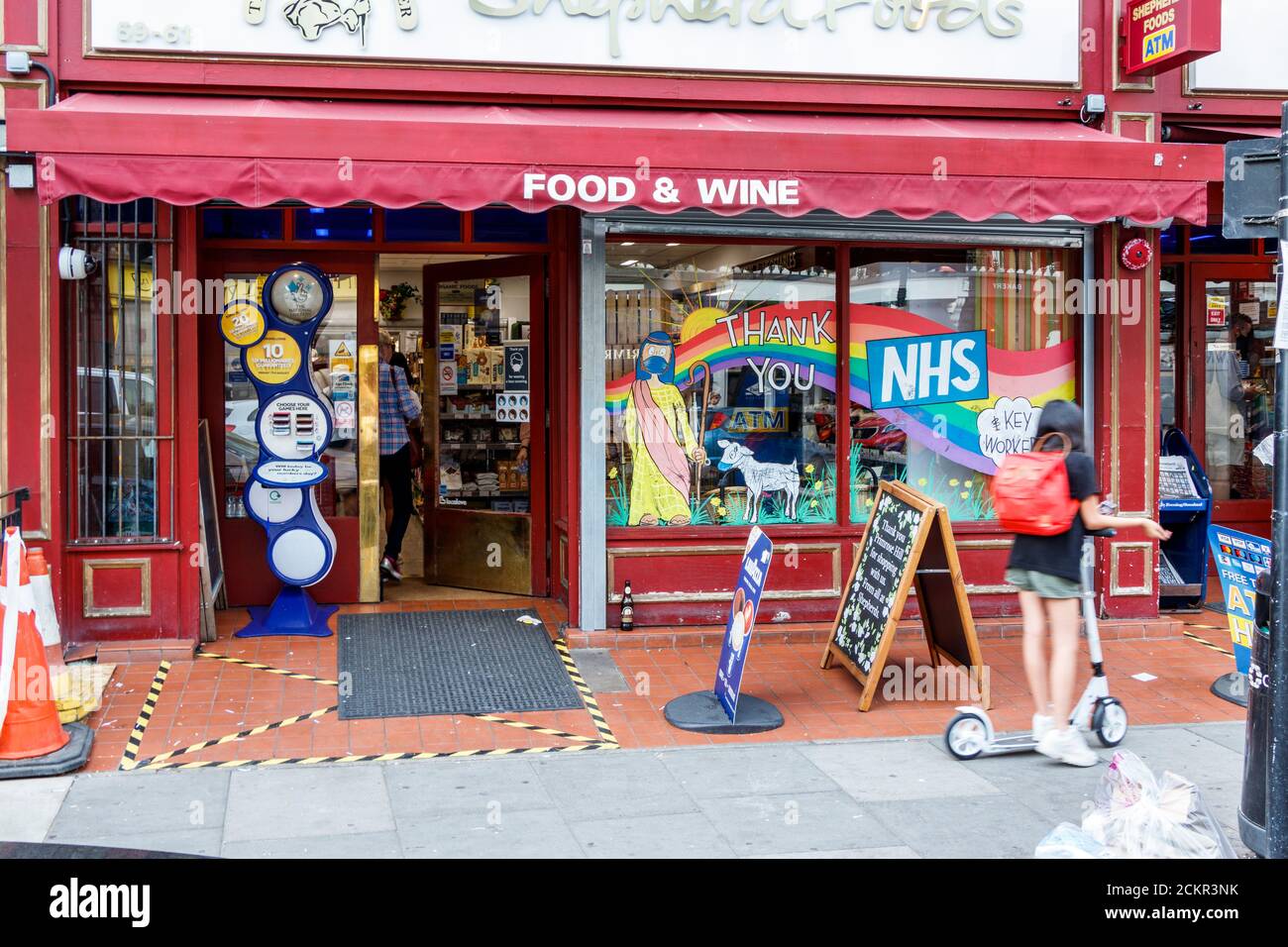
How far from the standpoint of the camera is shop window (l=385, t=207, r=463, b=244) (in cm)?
891

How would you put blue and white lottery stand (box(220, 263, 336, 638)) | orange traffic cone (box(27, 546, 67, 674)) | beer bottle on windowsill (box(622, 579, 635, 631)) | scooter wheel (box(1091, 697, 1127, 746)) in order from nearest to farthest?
scooter wheel (box(1091, 697, 1127, 746))
orange traffic cone (box(27, 546, 67, 674))
beer bottle on windowsill (box(622, 579, 635, 631))
blue and white lottery stand (box(220, 263, 336, 638))

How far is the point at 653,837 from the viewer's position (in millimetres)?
5047

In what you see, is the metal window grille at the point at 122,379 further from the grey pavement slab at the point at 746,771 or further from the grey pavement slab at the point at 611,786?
the grey pavement slab at the point at 746,771

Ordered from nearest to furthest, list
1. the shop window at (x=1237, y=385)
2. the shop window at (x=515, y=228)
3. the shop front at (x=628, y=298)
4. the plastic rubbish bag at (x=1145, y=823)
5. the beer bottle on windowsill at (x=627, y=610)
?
the plastic rubbish bag at (x=1145, y=823) → the shop front at (x=628, y=298) → the beer bottle on windowsill at (x=627, y=610) → the shop window at (x=515, y=228) → the shop window at (x=1237, y=385)

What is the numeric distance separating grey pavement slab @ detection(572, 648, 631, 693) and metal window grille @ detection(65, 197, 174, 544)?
106 inches

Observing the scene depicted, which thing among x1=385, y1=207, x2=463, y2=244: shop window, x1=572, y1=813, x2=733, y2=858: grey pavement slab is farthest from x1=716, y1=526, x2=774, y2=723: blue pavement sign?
x1=385, y1=207, x2=463, y2=244: shop window

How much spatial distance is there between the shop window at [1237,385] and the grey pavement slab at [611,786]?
6.68m

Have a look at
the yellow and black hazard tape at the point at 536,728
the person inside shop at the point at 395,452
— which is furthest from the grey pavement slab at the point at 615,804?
the person inside shop at the point at 395,452

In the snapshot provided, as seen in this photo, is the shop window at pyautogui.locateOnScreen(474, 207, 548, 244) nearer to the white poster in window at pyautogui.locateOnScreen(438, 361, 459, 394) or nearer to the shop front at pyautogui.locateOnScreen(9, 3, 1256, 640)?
the shop front at pyautogui.locateOnScreen(9, 3, 1256, 640)

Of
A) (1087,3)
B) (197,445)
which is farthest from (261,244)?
(1087,3)

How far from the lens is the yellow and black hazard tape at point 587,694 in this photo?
6.47 m

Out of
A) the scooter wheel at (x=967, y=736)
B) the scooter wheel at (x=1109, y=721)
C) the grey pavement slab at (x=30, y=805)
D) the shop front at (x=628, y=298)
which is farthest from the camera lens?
the shop front at (x=628, y=298)

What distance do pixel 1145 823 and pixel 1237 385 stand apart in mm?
7362

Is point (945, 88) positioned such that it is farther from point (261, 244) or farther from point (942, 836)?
point (942, 836)
